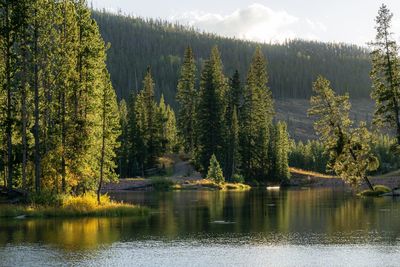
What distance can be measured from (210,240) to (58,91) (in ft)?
76.7

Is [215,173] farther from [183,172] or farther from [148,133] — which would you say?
[148,133]

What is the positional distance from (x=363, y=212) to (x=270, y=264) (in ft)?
81.0

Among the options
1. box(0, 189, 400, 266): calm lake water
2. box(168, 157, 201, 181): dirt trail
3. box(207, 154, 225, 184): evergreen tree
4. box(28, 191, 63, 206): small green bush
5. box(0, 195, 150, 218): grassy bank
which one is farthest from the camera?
box(168, 157, 201, 181): dirt trail

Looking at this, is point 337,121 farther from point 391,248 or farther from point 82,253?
point 82,253

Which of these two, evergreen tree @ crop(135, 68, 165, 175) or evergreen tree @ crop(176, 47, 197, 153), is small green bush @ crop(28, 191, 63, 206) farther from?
evergreen tree @ crop(176, 47, 197, 153)

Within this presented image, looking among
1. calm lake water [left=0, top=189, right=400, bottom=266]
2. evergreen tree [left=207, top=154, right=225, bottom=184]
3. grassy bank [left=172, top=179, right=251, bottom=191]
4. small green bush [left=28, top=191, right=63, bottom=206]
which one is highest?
evergreen tree [left=207, top=154, right=225, bottom=184]

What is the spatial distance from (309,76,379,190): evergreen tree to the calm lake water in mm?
22851

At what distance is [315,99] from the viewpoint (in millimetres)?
68938

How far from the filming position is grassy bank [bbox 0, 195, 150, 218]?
40.4 metres

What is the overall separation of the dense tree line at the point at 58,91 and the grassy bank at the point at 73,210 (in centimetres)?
294

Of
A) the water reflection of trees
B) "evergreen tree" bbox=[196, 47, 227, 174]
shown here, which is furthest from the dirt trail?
the water reflection of trees

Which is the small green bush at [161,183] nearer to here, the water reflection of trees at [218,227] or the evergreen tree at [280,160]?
the evergreen tree at [280,160]

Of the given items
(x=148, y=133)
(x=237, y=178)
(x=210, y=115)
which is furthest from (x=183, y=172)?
(x=148, y=133)

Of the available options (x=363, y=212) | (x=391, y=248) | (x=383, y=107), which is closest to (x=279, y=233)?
(x=391, y=248)
